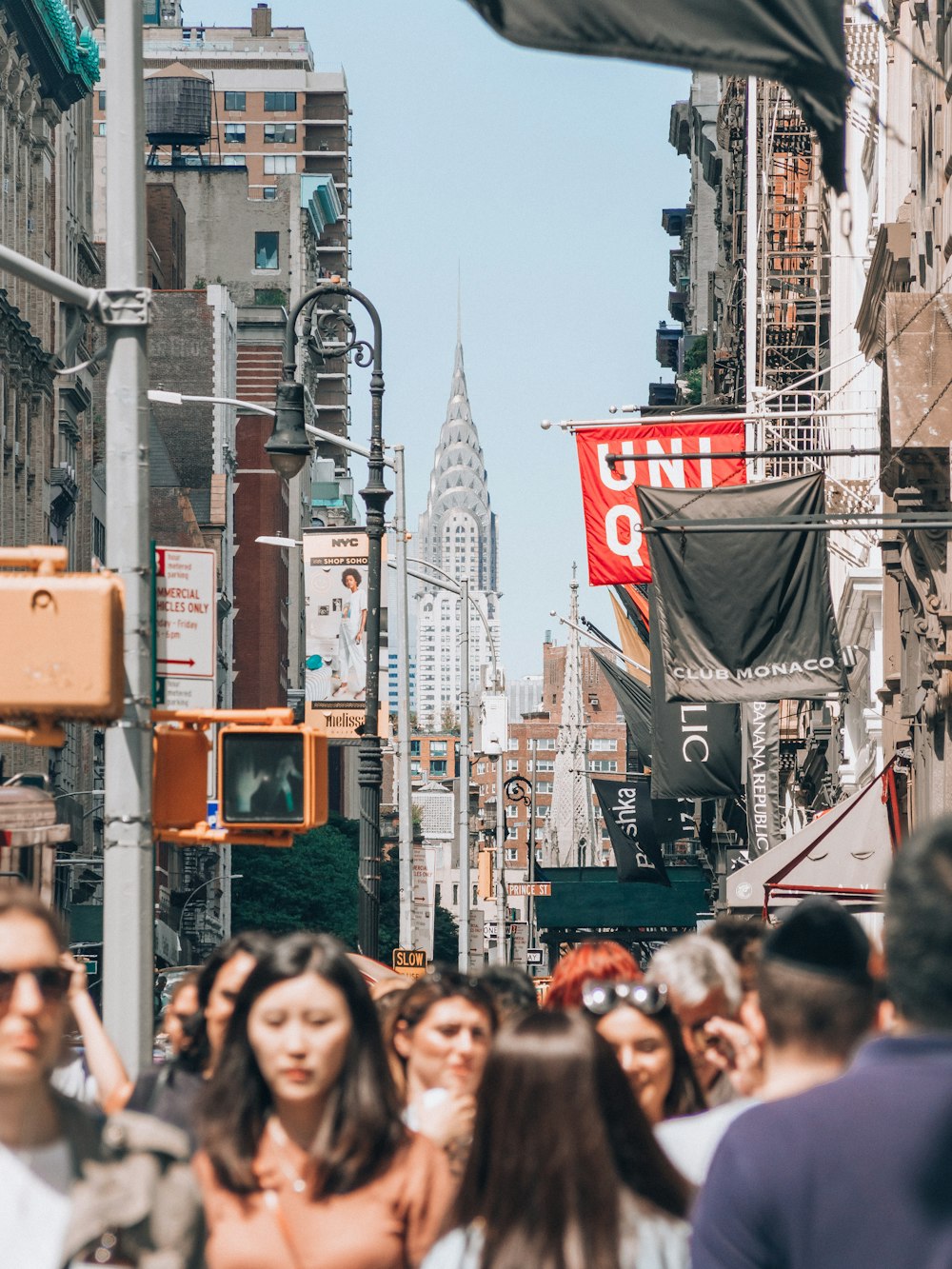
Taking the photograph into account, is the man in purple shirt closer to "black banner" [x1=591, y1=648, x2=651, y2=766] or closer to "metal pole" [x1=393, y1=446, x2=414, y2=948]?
"metal pole" [x1=393, y1=446, x2=414, y2=948]

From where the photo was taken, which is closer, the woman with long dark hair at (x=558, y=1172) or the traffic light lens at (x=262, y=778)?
the woman with long dark hair at (x=558, y=1172)

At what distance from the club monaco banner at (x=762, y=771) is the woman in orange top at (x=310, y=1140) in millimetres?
31465

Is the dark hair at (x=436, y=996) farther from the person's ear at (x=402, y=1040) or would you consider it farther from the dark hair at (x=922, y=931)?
the dark hair at (x=922, y=931)

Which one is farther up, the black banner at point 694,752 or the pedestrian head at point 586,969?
the black banner at point 694,752

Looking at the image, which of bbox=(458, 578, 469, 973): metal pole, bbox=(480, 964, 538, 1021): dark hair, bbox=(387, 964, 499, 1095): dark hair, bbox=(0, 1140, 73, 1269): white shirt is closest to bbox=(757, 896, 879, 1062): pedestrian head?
bbox=(0, 1140, 73, 1269): white shirt

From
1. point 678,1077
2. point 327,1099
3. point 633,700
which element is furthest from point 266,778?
point 633,700

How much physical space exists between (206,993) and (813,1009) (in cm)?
327

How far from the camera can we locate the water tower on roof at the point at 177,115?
409ft

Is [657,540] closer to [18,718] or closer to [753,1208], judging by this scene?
[18,718]

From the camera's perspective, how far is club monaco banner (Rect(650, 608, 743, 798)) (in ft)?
98.6

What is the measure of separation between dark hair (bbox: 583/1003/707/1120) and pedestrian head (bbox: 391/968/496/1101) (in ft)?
1.66

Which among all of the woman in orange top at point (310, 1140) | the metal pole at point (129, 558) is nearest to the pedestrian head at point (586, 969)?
the metal pole at point (129, 558)

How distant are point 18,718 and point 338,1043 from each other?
307 centimetres

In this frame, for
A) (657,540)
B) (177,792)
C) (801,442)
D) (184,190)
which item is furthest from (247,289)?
(177,792)
